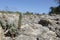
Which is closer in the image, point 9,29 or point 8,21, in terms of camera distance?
point 9,29

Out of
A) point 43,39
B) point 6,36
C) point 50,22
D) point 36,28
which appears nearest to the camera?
point 43,39

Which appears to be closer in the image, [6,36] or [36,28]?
[6,36]

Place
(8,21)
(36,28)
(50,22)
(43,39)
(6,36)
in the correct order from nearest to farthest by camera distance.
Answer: (43,39), (6,36), (8,21), (36,28), (50,22)

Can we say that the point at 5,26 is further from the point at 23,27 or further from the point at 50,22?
the point at 50,22

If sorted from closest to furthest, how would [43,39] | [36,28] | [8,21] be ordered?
1. [43,39]
2. [8,21]
3. [36,28]

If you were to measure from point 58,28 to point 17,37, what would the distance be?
1.87 meters

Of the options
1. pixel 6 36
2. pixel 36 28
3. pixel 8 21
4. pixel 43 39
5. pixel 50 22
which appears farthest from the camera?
pixel 50 22

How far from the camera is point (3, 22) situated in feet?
22.4

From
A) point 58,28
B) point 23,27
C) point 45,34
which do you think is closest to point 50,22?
point 58,28

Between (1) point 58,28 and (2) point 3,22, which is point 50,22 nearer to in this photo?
(1) point 58,28

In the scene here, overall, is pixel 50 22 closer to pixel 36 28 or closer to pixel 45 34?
pixel 36 28

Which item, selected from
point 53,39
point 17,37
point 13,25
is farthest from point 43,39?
point 13,25

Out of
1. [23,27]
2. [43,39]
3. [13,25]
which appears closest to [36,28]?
[23,27]

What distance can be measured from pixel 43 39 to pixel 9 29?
111 cm
